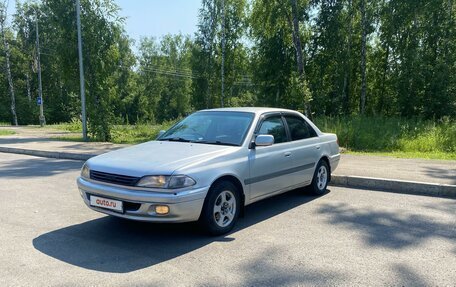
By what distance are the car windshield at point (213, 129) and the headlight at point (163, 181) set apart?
123 cm

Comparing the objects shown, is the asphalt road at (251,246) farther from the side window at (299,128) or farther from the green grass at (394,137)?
the green grass at (394,137)

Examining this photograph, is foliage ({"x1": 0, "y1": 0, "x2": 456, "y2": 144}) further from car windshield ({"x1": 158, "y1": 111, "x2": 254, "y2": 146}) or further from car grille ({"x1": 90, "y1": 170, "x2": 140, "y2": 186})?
car grille ({"x1": 90, "y1": 170, "x2": 140, "y2": 186})

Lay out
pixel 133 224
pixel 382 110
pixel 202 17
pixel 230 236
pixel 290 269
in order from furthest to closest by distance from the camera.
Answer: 1. pixel 202 17
2. pixel 382 110
3. pixel 133 224
4. pixel 230 236
5. pixel 290 269

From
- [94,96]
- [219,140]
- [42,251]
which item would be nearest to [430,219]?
[219,140]

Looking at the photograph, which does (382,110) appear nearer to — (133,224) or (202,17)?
(202,17)

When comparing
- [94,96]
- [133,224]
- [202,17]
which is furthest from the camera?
[202,17]

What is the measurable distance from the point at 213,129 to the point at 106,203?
77.8 inches

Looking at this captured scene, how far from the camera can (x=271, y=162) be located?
19.3 feet

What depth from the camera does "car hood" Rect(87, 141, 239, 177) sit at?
15.3ft

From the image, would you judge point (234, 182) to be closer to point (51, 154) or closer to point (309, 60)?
point (51, 154)

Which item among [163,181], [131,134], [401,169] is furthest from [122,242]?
[131,134]

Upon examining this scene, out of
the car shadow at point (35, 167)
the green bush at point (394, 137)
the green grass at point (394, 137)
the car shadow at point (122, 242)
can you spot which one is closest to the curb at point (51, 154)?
the car shadow at point (35, 167)

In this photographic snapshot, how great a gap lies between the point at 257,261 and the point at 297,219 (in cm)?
176

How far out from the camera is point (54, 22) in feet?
63.2
